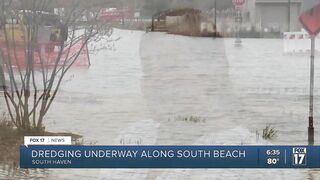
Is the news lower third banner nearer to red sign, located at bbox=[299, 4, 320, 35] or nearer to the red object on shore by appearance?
the red object on shore

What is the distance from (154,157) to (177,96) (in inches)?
55.2

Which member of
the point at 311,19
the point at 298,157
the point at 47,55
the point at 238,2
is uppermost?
the point at 238,2

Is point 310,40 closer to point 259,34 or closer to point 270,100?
point 259,34

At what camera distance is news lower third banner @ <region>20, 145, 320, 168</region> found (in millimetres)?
4469

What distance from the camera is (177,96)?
582cm

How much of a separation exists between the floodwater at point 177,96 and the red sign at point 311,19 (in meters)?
0.19

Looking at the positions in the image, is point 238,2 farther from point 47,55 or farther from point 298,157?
point 47,55

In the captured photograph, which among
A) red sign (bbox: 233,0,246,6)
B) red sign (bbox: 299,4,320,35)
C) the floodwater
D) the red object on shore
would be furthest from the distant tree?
Result: red sign (bbox: 299,4,320,35)

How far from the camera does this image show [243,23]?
4512mm

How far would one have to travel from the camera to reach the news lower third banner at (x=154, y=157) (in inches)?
176

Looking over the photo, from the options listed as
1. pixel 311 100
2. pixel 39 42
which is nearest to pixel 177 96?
pixel 311 100

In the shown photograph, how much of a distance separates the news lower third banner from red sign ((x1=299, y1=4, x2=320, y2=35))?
74cm

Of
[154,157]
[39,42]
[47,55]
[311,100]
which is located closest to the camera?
[154,157]

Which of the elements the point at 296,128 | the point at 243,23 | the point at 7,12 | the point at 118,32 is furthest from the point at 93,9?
the point at 296,128
